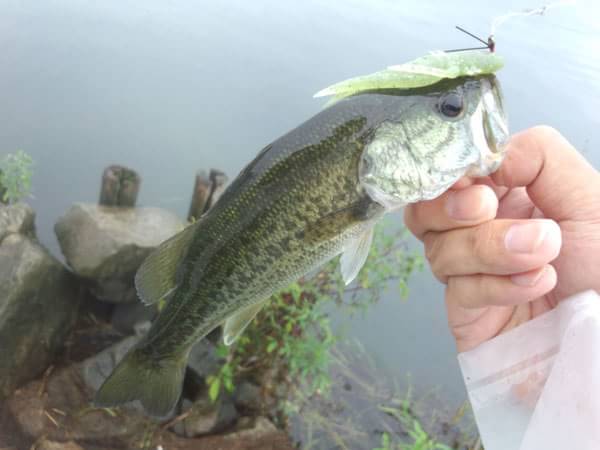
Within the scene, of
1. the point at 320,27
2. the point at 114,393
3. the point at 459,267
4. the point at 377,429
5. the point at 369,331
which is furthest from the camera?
the point at 320,27

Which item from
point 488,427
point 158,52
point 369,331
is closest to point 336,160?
point 488,427

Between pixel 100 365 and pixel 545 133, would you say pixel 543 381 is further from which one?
pixel 100 365

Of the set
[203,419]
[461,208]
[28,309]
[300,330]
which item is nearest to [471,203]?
[461,208]

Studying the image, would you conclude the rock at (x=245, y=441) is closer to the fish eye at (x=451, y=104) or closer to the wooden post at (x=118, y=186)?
the wooden post at (x=118, y=186)

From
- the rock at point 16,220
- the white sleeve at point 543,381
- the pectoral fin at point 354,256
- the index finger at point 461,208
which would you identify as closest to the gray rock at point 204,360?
the rock at point 16,220

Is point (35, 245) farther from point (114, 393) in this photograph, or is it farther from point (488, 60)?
point (488, 60)

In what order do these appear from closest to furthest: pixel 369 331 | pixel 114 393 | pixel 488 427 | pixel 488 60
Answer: pixel 488 60, pixel 488 427, pixel 114 393, pixel 369 331
